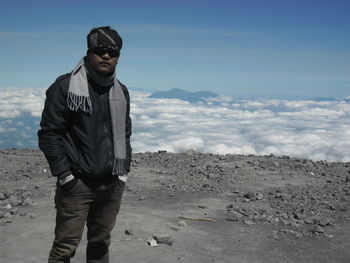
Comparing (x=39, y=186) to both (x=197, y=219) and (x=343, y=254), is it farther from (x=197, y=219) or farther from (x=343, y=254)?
(x=343, y=254)

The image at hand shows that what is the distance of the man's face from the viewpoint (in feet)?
12.5

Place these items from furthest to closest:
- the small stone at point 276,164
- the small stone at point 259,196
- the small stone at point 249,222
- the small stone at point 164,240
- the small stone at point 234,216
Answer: the small stone at point 276,164 → the small stone at point 259,196 → the small stone at point 234,216 → the small stone at point 249,222 → the small stone at point 164,240

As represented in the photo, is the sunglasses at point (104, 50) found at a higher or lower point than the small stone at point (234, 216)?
higher

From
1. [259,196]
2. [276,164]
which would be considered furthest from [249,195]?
[276,164]

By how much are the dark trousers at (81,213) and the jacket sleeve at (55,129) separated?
27 centimetres

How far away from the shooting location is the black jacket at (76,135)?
12.2ft

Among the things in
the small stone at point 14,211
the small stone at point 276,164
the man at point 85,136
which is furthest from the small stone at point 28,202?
the small stone at point 276,164

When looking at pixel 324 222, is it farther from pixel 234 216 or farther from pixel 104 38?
pixel 104 38

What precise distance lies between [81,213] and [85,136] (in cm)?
75

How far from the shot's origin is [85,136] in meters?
3.84

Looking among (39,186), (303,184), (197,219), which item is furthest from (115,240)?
(303,184)

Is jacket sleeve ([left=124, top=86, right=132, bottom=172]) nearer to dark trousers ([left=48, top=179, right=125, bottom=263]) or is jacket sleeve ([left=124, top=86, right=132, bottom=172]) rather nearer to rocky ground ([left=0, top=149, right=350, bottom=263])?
dark trousers ([left=48, top=179, right=125, bottom=263])

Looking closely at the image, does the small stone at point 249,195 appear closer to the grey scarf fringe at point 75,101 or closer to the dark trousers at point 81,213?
the dark trousers at point 81,213

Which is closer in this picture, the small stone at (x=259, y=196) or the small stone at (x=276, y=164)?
the small stone at (x=259, y=196)
